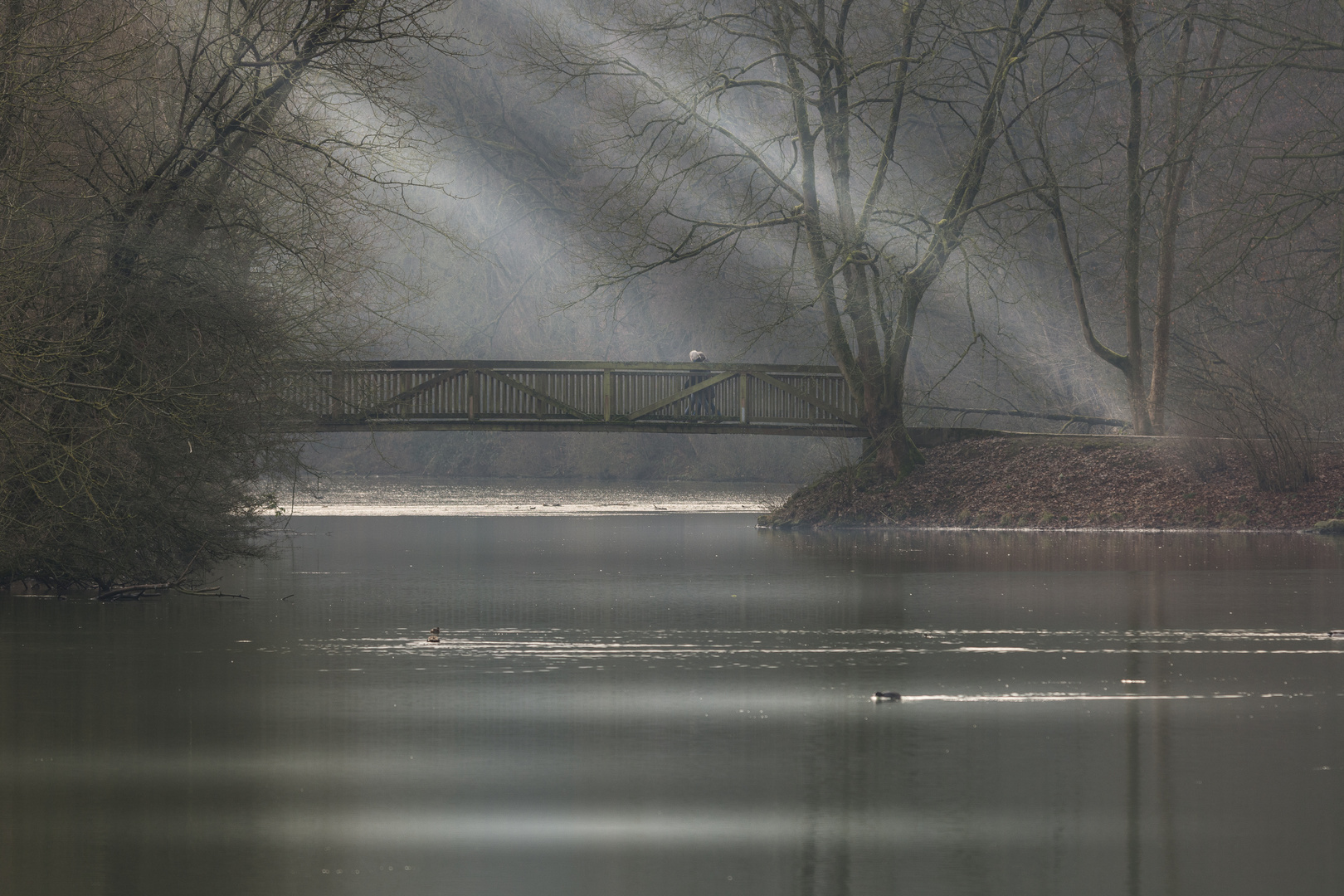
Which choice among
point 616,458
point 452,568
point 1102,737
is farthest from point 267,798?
point 616,458

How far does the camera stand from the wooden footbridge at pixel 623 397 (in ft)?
102

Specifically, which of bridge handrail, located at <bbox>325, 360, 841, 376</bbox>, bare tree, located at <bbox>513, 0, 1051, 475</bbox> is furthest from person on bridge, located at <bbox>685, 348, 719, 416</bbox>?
bare tree, located at <bbox>513, 0, 1051, 475</bbox>

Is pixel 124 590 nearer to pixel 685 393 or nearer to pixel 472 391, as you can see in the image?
pixel 472 391

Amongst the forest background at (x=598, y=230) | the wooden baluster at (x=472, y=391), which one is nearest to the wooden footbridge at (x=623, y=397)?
the wooden baluster at (x=472, y=391)

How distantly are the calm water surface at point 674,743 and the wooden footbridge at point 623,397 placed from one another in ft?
52.8

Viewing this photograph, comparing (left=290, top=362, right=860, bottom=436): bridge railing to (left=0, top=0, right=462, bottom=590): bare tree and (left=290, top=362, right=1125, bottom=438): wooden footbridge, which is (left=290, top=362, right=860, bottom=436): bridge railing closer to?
(left=290, top=362, right=1125, bottom=438): wooden footbridge

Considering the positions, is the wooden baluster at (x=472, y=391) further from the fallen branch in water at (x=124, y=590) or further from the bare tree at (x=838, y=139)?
the fallen branch in water at (x=124, y=590)

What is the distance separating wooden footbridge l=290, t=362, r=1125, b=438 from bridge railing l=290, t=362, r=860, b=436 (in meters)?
0.02

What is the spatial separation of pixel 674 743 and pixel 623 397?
24.9 meters

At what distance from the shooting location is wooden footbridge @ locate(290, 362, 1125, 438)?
102 ft

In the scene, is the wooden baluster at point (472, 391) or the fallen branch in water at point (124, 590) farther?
the wooden baluster at point (472, 391)

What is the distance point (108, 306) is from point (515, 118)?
4233 centimetres

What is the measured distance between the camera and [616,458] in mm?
52531

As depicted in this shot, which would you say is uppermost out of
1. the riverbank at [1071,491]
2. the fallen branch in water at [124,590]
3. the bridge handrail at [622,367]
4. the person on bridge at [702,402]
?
the bridge handrail at [622,367]
